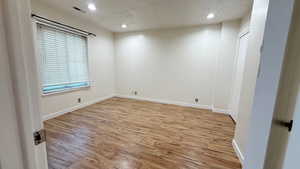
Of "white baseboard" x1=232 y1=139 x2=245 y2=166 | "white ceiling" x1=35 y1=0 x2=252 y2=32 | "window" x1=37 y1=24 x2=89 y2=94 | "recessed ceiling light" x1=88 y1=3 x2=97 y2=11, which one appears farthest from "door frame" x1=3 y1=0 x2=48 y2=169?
"window" x1=37 y1=24 x2=89 y2=94

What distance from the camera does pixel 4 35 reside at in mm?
374

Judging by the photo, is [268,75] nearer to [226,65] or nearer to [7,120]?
[7,120]

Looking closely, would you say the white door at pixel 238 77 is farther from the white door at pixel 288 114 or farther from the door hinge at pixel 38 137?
the door hinge at pixel 38 137

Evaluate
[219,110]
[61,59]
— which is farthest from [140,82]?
[219,110]

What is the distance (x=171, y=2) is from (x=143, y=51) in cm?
214

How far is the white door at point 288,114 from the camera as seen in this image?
55cm

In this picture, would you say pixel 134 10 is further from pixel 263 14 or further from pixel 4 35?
pixel 4 35

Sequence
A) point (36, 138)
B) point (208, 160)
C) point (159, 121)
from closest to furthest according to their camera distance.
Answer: point (36, 138), point (208, 160), point (159, 121)

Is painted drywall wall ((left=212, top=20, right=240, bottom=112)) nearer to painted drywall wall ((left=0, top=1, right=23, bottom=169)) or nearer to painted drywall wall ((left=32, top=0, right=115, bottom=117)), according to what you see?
painted drywall wall ((left=32, top=0, right=115, bottom=117))

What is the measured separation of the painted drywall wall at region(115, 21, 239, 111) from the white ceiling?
0.42 metres

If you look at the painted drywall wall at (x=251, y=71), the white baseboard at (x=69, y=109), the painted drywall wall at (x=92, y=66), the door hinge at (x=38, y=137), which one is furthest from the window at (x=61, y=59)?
the painted drywall wall at (x=251, y=71)

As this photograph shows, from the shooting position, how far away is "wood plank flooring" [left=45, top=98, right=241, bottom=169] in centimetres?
175

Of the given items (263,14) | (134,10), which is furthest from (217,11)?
(134,10)

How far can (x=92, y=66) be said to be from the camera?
400cm
